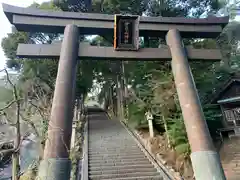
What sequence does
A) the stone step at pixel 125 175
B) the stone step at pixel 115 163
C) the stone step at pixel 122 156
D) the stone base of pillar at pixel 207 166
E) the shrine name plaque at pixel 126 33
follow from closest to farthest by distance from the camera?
the stone base of pillar at pixel 207 166 → the shrine name plaque at pixel 126 33 → the stone step at pixel 125 175 → the stone step at pixel 115 163 → the stone step at pixel 122 156

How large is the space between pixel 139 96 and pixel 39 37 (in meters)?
8.52

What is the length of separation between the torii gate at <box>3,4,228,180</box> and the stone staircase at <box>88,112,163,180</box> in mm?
3162

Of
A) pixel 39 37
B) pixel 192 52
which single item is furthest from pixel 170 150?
pixel 39 37

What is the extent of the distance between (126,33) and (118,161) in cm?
497

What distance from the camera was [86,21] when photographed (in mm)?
6664

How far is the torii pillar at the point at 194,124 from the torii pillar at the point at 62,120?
2.72 meters

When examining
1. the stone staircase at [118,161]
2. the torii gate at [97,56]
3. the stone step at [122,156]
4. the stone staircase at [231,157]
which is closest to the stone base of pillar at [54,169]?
the torii gate at [97,56]

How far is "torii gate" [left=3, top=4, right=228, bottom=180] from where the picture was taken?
441 centimetres

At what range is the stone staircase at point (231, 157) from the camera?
927 cm

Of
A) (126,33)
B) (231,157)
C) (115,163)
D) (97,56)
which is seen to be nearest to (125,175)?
(115,163)

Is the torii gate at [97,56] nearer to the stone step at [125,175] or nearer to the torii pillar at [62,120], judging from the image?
the torii pillar at [62,120]

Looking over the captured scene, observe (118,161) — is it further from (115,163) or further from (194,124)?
(194,124)

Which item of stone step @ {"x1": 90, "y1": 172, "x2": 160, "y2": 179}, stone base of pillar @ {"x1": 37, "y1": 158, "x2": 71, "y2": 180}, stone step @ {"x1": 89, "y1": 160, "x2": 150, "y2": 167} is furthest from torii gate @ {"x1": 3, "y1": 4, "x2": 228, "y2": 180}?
stone step @ {"x1": 89, "y1": 160, "x2": 150, "y2": 167}

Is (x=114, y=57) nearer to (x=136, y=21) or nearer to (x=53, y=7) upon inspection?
(x=136, y=21)
